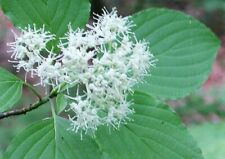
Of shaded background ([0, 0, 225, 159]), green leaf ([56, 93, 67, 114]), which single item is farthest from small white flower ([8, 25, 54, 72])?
shaded background ([0, 0, 225, 159])

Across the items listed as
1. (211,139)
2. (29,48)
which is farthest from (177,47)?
(211,139)

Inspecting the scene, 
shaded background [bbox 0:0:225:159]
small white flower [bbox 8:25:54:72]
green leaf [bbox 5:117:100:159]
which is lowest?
green leaf [bbox 5:117:100:159]

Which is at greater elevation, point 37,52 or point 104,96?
point 37,52

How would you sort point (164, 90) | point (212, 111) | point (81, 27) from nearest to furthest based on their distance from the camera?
point (81, 27) → point (164, 90) → point (212, 111)

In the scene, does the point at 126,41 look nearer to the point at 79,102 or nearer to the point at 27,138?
the point at 79,102

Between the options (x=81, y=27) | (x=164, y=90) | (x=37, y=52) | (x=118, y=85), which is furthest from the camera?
(x=164, y=90)

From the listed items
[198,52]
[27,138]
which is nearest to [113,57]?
[27,138]

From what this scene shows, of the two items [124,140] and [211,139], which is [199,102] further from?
[124,140]

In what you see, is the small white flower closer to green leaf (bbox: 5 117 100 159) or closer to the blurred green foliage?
green leaf (bbox: 5 117 100 159)
